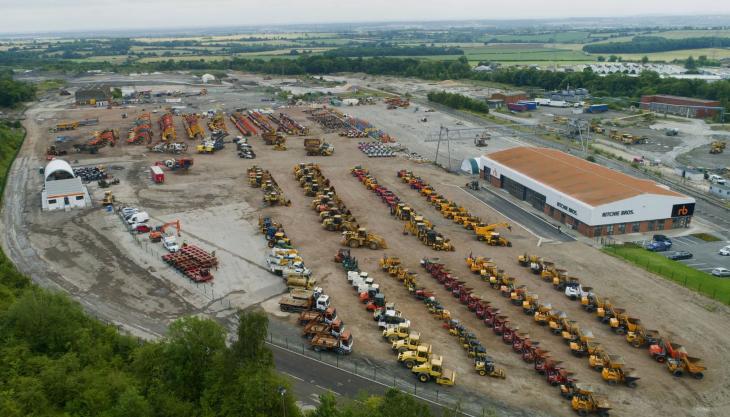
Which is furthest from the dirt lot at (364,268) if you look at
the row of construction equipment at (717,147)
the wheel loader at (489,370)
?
the row of construction equipment at (717,147)

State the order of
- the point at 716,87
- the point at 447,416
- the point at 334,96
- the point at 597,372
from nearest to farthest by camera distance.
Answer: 1. the point at 447,416
2. the point at 597,372
3. the point at 716,87
4. the point at 334,96

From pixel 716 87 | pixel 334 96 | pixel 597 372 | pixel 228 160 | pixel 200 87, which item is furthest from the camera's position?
pixel 200 87

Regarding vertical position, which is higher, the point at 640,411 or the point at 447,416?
the point at 447,416

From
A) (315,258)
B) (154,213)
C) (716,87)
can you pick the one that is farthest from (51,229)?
(716,87)

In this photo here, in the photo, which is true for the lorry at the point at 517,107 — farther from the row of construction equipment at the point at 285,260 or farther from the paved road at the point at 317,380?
the paved road at the point at 317,380

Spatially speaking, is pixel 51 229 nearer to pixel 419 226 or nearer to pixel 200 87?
pixel 419 226

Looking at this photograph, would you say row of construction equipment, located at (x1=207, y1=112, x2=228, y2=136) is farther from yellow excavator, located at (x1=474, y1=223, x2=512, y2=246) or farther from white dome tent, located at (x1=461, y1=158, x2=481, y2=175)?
yellow excavator, located at (x1=474, y1=223, x2=512, y2=246)
